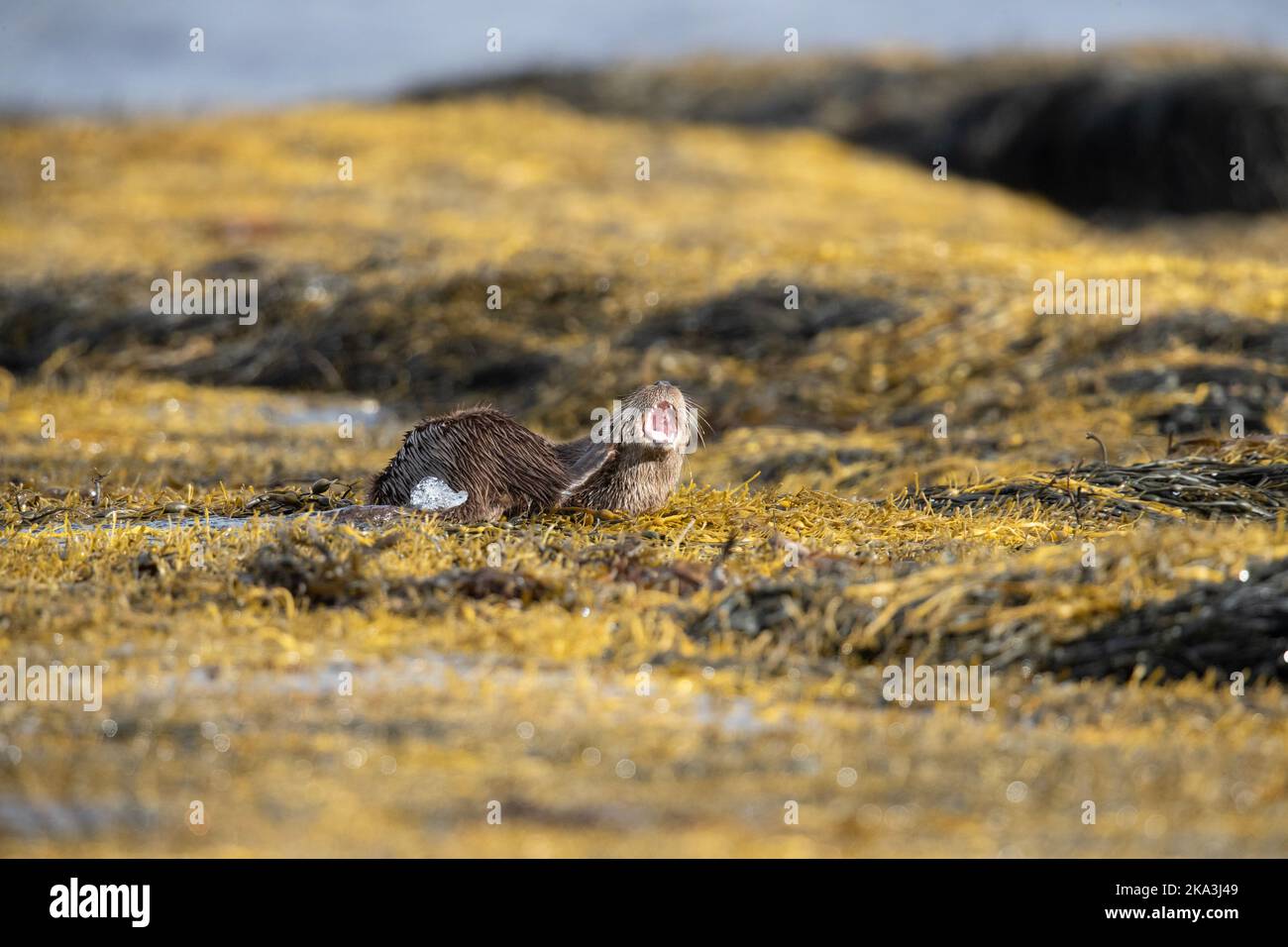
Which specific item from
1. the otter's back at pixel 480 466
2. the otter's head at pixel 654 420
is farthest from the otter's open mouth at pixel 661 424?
the otter's back at pixel 480 466

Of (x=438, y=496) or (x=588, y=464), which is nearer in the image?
(x=438, y=496)

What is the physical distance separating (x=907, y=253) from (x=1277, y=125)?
391 inches

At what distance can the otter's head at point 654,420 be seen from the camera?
20.0ft

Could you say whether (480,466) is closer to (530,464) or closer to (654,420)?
(530,464)

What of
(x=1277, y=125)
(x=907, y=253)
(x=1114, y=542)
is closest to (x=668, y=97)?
(x=1277, y=125)

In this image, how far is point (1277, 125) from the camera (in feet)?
72.9

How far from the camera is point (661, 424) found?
6.14 metres

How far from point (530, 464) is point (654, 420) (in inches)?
19.0

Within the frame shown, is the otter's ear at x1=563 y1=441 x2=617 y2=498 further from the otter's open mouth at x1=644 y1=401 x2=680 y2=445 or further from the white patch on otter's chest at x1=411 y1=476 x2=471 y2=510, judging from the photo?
the white patch on otter's chest at x1=411 y1=476 x2=471 y2=510

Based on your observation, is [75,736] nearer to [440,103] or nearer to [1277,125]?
[1277,125]

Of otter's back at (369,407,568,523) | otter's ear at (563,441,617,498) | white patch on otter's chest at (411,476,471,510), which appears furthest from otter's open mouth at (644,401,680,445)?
white patch on otter's chest at (411,476,471,510)

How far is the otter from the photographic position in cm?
606

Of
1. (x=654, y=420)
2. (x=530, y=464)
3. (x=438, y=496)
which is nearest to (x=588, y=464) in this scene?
(x=530, y=464)

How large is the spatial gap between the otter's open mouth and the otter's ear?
0.53ft
